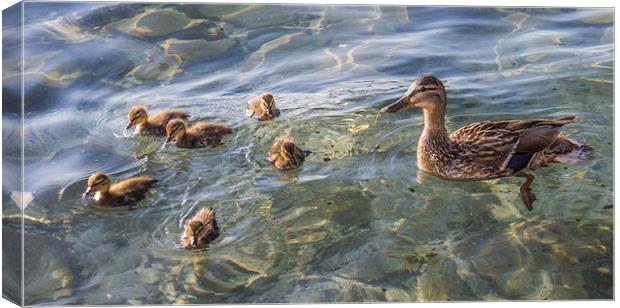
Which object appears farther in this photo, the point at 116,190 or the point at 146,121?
the point at 146,121

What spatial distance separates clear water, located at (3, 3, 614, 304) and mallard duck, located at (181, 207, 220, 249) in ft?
0.14

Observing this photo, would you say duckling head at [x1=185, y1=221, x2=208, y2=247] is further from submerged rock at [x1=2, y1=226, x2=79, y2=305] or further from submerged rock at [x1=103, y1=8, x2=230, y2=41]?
submerged rock at [x1=103, y1=8, x2=230, y2=41]

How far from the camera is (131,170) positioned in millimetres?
4879

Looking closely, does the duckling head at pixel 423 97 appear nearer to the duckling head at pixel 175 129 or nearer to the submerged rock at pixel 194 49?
the submerged rock at pixel 194 49

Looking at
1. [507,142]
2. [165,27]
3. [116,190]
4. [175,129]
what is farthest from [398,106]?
[116,190]

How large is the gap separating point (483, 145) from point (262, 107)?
3.76ft

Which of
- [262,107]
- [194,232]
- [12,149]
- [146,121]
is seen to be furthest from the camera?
[262,107]

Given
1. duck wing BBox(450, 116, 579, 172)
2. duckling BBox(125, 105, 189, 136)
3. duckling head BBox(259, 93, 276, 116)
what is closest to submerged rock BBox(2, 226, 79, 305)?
duckling BBox(125, 105, 189, 136)

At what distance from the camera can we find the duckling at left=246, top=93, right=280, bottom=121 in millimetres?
4961

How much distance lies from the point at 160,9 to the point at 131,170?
32.7 inches

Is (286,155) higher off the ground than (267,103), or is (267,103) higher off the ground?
(267,103)

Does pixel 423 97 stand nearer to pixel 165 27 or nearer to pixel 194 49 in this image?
pixel 194 49

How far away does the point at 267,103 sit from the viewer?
497 cm

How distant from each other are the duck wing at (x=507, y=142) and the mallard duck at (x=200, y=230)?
4.31 ft
